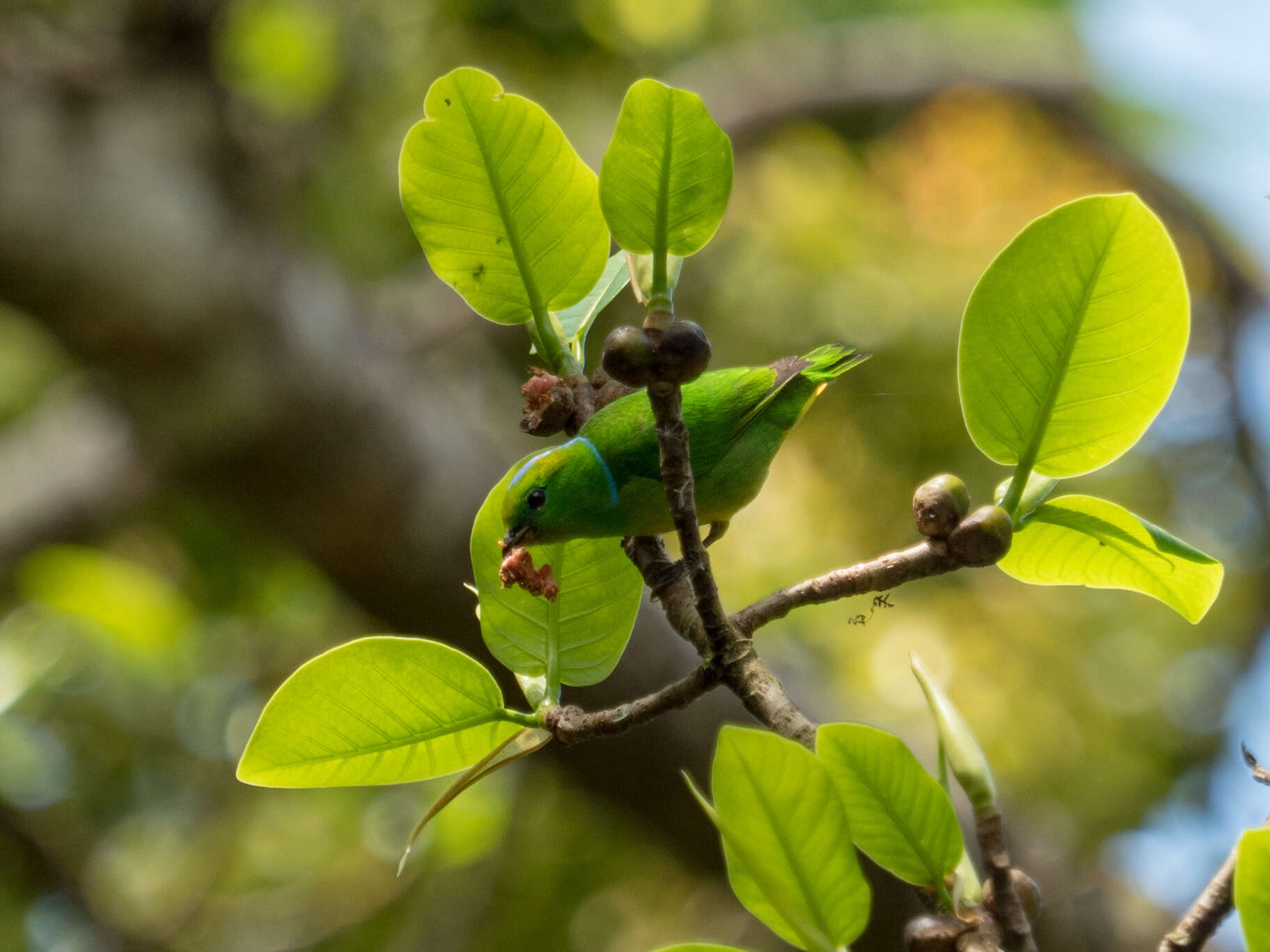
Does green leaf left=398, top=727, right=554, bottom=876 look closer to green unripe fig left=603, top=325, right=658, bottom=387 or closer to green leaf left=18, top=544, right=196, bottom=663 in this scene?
green unripe fig left=603, top=325, right=658, bottom=387

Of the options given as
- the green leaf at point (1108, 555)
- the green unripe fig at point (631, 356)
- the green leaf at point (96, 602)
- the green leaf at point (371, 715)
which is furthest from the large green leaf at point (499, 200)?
the green leaf at point (96, 602)

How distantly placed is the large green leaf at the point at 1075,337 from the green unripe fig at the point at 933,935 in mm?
346

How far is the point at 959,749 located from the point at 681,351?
35 cm

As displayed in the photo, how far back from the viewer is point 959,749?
74 cm

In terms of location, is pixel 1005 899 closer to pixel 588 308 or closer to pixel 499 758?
pixel 499 758

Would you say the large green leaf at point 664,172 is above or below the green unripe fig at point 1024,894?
above

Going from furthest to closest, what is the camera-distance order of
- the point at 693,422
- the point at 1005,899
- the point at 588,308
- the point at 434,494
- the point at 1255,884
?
the point at 434,494
the point at 693,422
the point at 588,308
the point at 1005,899
the point at 1255,884

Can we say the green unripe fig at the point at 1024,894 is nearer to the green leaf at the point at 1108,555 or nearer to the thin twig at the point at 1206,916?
the thin twig at the point at 1206,916

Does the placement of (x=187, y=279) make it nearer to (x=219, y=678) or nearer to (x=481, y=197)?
(x=219, y=678)

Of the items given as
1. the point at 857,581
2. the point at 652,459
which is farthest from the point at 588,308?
the point at 857,581

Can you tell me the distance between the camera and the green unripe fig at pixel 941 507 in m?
0.76

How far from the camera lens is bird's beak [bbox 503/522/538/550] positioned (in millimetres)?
982

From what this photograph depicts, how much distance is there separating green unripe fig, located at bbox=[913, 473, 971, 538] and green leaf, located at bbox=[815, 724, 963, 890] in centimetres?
16

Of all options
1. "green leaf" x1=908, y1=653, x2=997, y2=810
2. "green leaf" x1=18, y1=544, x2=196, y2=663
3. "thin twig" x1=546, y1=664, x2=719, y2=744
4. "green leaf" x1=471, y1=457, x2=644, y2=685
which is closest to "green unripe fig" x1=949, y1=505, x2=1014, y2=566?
"green leaf" x1=908, y1=653, x2=997, y2=810
